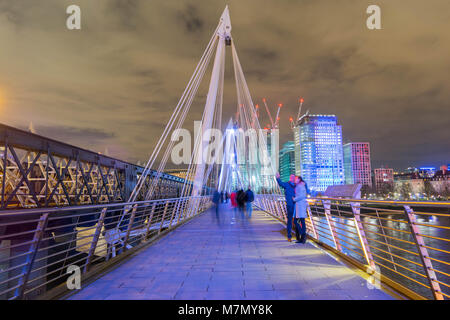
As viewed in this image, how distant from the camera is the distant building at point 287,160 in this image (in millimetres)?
171625

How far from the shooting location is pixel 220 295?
384 cm

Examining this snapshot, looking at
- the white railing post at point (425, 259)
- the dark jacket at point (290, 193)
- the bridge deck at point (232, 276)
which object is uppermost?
the dark jacket at point (290, 193)

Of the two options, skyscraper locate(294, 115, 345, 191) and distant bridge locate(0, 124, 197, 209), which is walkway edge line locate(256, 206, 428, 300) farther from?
skyscraper locate(294, 115, 345, 191)

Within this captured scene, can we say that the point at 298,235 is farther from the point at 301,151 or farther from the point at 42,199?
the point at 301,151

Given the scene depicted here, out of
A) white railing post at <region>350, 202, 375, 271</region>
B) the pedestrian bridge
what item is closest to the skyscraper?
the pedestrian bridge

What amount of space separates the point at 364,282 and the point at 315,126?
6119 inches

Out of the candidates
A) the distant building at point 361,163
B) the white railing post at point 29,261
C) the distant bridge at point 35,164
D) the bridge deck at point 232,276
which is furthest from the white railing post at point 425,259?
the distant building at point 361,163

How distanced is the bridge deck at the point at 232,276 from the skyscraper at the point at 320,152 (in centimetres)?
13878

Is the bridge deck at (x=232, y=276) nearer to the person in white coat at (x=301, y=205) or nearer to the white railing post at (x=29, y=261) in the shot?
the person in white coat at (x=301, y=205)

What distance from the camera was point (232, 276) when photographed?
4703 millimetres

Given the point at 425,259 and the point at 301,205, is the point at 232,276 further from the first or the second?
the point at 301,205

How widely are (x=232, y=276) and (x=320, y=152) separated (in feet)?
491

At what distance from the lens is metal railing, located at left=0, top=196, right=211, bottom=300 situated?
3.50 metres
